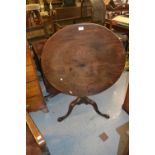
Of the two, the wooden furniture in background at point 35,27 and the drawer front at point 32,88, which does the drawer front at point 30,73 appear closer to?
the drawer front at point 32,88

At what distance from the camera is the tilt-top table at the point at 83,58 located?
142 cm

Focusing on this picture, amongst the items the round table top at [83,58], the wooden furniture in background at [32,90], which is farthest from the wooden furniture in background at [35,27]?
the round table top at [83,58]

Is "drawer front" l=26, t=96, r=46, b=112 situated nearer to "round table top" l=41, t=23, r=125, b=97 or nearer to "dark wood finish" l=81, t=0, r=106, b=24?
"round table top" l=41, t=23, r=125, b=97

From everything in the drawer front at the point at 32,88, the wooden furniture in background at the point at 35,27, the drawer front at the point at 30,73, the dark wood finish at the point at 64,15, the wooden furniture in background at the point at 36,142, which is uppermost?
the dark wood finish at the point at 64,15

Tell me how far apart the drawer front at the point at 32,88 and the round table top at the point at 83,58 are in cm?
51

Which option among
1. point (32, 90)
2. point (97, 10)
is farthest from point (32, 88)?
point (97, 10)

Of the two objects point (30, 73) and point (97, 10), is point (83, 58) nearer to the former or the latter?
point (30, 73)

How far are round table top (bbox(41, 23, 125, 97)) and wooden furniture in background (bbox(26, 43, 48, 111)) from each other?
0.41m

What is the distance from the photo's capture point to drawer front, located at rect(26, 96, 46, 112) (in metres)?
2.16

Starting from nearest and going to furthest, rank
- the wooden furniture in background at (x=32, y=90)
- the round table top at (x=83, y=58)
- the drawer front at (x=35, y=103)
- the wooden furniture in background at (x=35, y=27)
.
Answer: the round table top at (x=83, y=58) < the wooden furniture in background at (x=32, y=90) < the drawer front at (x=35, y=103) < the wooden furniture in background at (x=35, y=27)

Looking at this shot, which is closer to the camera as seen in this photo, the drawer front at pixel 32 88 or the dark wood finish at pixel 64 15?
the drawer front at pixel 32 88

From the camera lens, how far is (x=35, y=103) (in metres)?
2.22
